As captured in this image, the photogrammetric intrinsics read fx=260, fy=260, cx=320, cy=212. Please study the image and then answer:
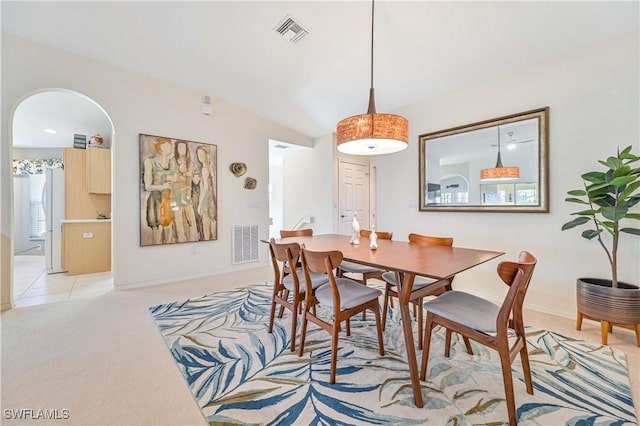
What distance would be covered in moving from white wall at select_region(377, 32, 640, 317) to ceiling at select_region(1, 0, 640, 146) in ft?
0.59

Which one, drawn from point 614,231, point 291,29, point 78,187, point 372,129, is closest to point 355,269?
point 372,129

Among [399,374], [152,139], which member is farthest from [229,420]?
[152,139]

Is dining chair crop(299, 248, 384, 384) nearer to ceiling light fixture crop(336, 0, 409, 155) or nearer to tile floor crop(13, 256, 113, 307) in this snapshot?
ceiling light fixture crop(336, 0, 409, 155)

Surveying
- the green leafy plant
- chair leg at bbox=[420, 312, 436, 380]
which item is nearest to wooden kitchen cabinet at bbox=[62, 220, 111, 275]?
chair leg at bbox=[420, 312, 436, 380]

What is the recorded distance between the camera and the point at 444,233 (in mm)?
3469

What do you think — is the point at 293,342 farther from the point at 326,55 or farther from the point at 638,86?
the point at 638,86

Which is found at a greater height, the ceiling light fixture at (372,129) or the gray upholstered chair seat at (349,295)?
the ceiling light fixture at (372,129)

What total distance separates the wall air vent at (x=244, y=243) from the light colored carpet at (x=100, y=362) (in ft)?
4.82

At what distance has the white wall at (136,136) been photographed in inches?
108

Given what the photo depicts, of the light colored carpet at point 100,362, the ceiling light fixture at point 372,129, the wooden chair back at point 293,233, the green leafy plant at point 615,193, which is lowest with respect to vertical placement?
the light colored carpet at point 100,362

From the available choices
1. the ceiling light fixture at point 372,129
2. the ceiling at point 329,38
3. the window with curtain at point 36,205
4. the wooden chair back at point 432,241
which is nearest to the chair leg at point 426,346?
the wooden chair back at point 432,241

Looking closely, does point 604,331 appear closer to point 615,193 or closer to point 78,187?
point 615,193

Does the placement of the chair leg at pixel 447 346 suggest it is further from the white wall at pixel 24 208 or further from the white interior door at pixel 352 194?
the white wall at pixel 24 208

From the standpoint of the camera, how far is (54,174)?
4.25 m
